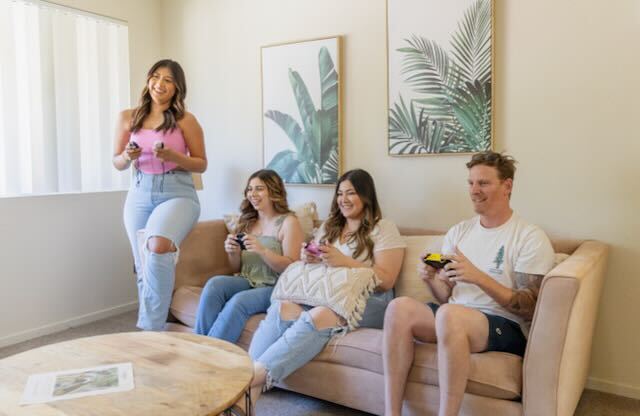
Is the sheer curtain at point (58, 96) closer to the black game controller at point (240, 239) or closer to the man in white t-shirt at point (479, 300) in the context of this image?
the black game controller at point (240, 239)

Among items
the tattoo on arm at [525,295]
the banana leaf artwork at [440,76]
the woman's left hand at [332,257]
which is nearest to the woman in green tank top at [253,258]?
the woman's left hand at [332,257]

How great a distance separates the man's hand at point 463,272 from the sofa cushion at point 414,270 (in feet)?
1.65

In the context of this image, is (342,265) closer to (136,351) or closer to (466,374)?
(466,374)

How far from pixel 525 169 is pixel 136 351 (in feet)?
6.33

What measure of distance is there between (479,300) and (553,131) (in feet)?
3.28

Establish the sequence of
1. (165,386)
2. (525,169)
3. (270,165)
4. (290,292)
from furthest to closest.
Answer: (270,165) → (525,169) → (290,292) → (165,386)

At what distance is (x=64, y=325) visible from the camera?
10.9 ft

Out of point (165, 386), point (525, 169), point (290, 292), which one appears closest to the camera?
point (165, 386)

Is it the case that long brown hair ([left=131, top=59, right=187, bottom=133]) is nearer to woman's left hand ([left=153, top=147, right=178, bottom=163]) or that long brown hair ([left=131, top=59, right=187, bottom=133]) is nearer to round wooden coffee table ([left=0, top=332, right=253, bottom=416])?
woman's left hand ([left=153, top=147, right=178, bottom=163])

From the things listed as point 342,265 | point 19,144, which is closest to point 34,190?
point 19,144

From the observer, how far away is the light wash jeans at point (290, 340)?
6.77 ft

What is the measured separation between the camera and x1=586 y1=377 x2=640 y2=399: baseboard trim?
2.37 m

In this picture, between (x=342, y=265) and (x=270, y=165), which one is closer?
(x=342, y=265)

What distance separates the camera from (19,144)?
10.1 feet
